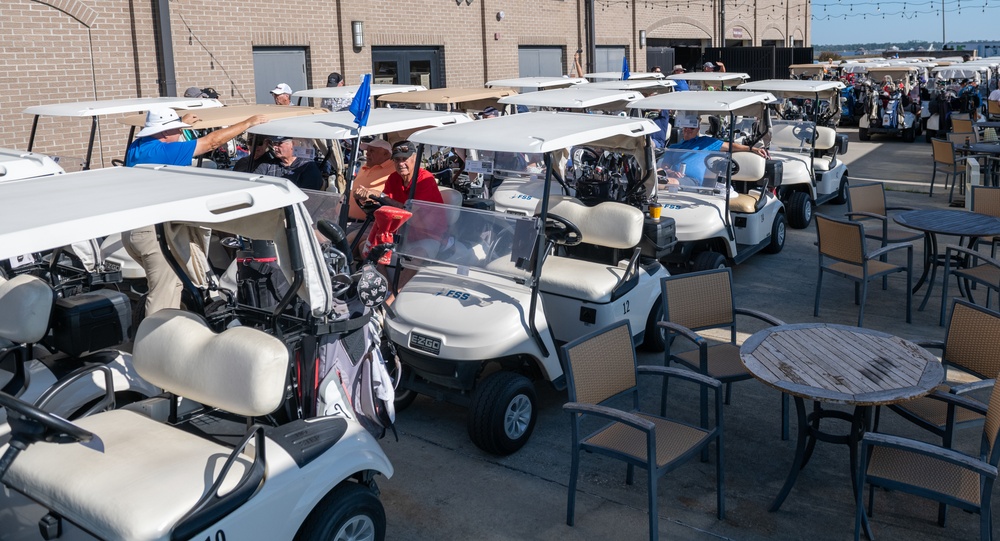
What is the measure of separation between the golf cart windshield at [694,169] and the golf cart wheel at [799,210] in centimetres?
249

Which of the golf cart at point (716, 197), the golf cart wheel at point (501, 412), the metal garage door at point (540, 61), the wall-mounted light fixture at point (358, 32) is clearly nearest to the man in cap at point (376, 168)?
the golf cart at point (716, 197)

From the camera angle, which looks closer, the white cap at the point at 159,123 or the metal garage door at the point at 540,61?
the white cap at the point at 159,123

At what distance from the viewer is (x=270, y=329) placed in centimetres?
365

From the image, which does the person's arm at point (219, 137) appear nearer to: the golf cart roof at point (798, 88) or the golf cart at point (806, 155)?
the golf cart at point (806, 155)

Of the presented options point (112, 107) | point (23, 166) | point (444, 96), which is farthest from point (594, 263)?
point (444, 96)

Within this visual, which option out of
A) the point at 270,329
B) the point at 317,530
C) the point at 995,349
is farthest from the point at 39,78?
the point at 995,349

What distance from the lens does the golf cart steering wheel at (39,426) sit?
2.84 m

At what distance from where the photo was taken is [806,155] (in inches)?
397

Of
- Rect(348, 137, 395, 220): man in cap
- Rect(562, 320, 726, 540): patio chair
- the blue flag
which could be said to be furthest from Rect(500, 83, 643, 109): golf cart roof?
Rect(562, 320, 726, 540): patio chair

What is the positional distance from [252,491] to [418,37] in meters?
14.8

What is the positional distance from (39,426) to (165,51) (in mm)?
10618

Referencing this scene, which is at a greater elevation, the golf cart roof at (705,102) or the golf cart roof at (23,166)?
the golf cart roof at (705,102)

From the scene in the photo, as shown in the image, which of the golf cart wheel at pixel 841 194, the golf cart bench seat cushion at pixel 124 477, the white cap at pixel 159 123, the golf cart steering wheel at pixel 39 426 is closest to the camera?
the golf cart bench seat cushion at pixel 124 477

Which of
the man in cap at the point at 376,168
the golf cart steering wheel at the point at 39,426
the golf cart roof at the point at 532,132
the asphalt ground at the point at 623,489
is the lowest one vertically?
the asphalt ground at the point at 623,489
